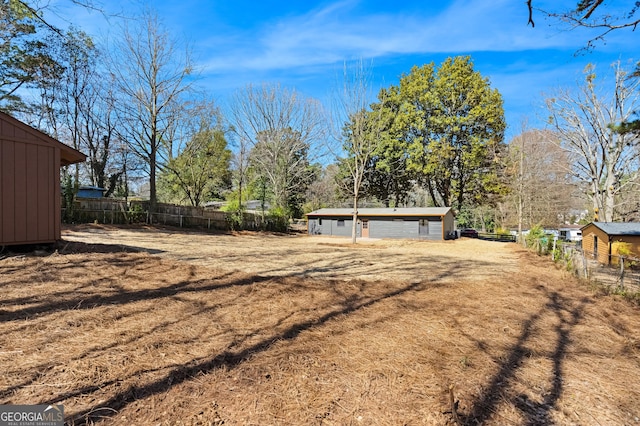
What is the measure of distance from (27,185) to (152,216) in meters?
12.8

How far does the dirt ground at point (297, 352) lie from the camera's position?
2129mm

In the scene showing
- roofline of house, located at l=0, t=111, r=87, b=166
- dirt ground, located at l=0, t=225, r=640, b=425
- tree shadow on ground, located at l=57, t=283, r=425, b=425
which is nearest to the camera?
tree shadow on ground, located at l=57, t=283, r=425, b=425

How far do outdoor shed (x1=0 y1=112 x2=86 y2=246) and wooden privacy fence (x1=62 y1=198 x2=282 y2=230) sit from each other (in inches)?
411

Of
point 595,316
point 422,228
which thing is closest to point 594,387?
point 595,316

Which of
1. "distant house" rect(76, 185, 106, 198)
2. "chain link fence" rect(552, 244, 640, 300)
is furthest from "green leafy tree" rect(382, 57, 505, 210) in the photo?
"distant house" rect(76, 185, 106, 198)

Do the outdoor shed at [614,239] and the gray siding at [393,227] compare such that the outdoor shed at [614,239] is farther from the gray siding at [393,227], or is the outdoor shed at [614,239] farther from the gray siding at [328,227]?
the gray siding at [328,227]

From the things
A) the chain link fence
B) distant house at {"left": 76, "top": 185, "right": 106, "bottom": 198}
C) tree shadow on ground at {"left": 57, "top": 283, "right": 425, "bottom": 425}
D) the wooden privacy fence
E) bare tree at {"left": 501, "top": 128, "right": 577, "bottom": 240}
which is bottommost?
the chain link fence

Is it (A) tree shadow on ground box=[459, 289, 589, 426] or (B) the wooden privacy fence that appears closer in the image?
(A) tree shadow on ground box=[459, 289, 589, 426]

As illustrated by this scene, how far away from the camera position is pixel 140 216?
1798 centimetres

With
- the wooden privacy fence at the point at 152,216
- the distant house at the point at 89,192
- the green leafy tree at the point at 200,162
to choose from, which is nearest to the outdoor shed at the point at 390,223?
the wooden privacy fence at the point at 152,216

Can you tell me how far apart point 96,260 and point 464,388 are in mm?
6208

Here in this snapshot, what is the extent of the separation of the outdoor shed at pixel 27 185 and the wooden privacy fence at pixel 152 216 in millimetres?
10446

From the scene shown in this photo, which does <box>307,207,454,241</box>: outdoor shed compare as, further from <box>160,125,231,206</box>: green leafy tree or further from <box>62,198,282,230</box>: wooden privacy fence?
<box>160,125,231,206</box>: green leafy tree

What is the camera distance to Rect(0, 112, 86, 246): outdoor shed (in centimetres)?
595
